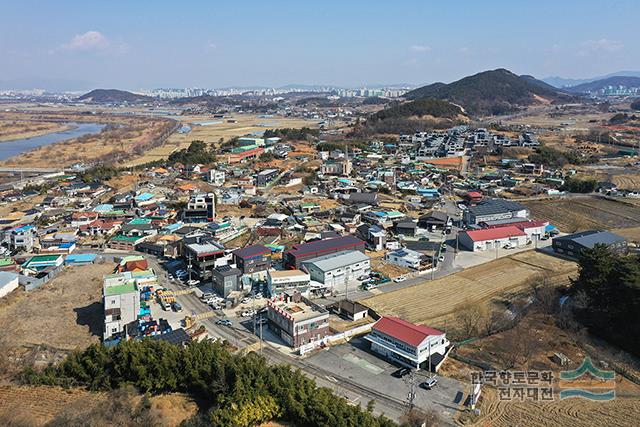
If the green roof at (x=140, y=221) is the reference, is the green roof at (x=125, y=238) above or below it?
below

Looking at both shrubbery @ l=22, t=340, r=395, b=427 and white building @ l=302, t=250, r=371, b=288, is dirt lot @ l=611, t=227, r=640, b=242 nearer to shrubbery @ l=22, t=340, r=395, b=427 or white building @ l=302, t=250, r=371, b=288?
white building @ l=302, t=250, r=371, b=288

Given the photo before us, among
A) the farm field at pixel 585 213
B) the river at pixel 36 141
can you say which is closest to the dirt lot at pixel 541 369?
the farm field at pixel 585 213

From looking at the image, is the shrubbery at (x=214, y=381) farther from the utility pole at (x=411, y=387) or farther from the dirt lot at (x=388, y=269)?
the dirt lot at (x=388, y=269)

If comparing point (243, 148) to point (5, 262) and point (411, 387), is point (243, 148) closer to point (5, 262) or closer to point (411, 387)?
point (5, 262)

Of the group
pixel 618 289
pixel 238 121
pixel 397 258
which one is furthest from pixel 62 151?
pixel 618 289

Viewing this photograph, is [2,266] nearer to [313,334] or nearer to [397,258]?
[313,334]

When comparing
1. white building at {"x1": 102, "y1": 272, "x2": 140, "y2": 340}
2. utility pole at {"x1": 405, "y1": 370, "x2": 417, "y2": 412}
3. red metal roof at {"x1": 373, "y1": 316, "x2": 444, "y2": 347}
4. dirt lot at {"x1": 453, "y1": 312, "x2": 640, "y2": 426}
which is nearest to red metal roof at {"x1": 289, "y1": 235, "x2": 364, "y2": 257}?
red metal roof at {"x1": 373, "y1": 316, "x2": 444, "y2": 347}
